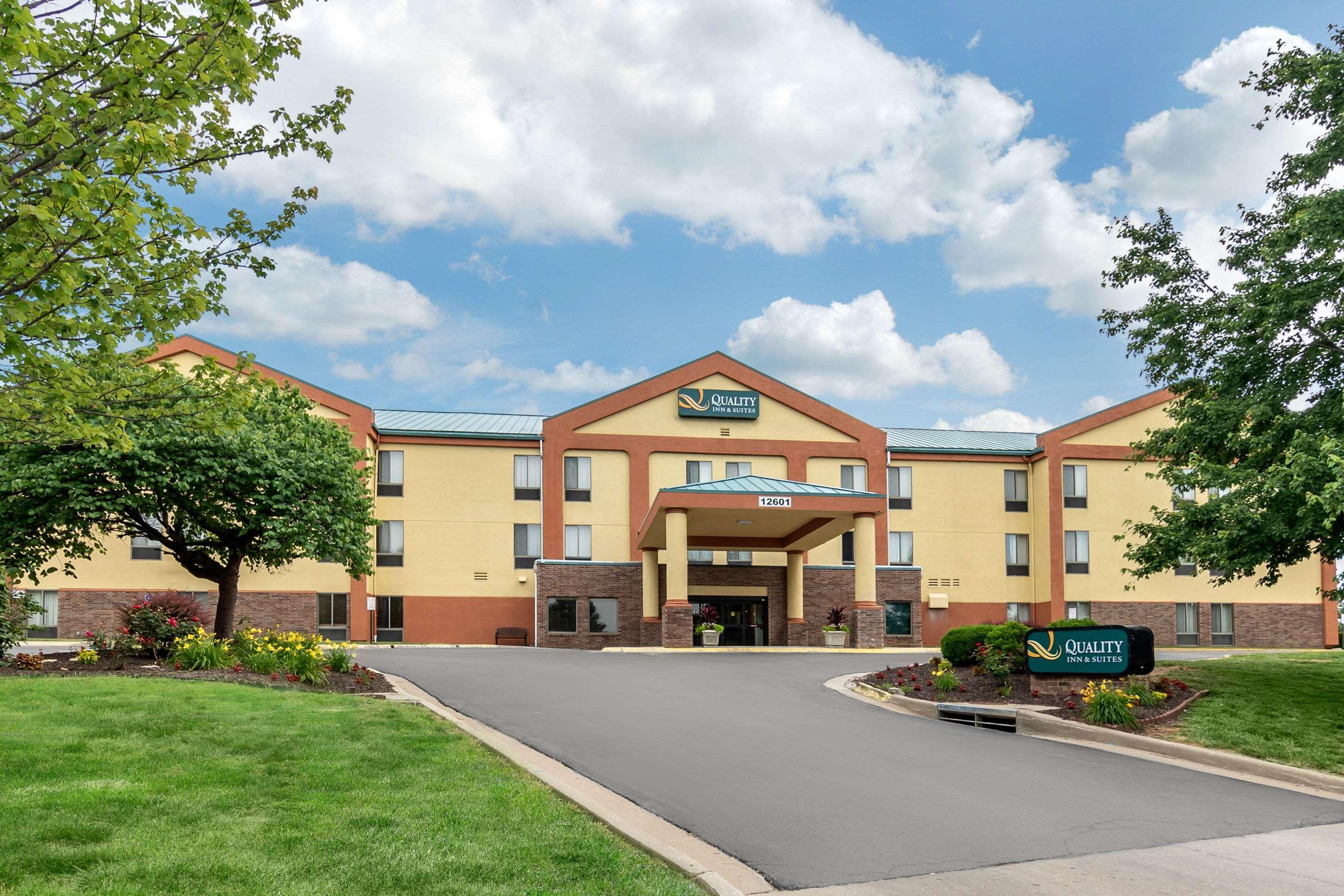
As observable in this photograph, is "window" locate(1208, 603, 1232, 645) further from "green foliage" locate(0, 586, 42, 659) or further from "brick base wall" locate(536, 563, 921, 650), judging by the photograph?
"green foliage" locate(0, 586, 42, 659)

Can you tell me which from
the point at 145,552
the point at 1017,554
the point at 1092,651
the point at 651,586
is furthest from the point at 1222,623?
the point at 145,552

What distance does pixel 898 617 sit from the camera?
41.7m

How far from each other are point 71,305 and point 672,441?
112ft

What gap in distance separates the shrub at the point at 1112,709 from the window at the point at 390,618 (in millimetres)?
29996

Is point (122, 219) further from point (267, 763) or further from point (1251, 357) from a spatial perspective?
point (1251, 357)

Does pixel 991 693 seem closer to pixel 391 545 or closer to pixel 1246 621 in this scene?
pixel 391 545

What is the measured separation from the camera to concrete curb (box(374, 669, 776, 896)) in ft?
21.9

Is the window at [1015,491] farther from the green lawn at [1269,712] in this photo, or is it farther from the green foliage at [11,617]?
the green foliage at [11,617]

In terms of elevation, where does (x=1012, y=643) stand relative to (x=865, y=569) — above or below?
below

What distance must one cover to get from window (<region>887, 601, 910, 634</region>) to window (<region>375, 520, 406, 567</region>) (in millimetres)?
19287

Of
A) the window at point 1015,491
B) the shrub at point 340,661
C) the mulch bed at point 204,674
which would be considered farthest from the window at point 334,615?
the window at point 1015,491

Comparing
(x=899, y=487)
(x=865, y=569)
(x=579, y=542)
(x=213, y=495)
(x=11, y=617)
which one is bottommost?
(x=11, y=617)

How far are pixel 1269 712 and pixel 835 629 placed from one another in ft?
77.3

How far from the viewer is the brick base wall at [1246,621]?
142ft
